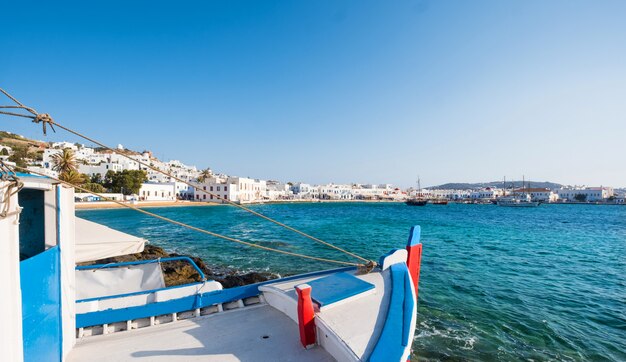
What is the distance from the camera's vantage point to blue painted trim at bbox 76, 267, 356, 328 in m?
4.85

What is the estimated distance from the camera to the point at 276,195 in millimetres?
124875

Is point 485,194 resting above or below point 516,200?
above

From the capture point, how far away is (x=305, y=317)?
4152mm

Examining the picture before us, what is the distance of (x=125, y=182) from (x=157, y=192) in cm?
1366

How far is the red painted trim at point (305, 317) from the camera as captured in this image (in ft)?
13.6

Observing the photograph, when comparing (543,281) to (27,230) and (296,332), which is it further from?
(27,230)

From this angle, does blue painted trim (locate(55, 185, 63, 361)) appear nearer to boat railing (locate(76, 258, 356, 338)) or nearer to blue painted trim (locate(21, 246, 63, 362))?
blue painted trim (locate(21, 246, 63, 362))

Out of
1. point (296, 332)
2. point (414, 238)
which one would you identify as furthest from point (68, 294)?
point (414, 238)

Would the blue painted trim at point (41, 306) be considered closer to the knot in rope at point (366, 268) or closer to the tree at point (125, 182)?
the knot in rope at point (366, 268)

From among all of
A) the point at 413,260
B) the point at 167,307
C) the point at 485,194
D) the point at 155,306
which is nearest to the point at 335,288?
the point at 413,260

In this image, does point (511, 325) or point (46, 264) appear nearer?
point (46, 264)

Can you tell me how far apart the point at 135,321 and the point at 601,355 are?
11.9 m

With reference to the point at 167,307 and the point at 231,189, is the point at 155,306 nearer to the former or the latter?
the point at 167,307

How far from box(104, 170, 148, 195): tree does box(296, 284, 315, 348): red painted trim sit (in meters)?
77.4
